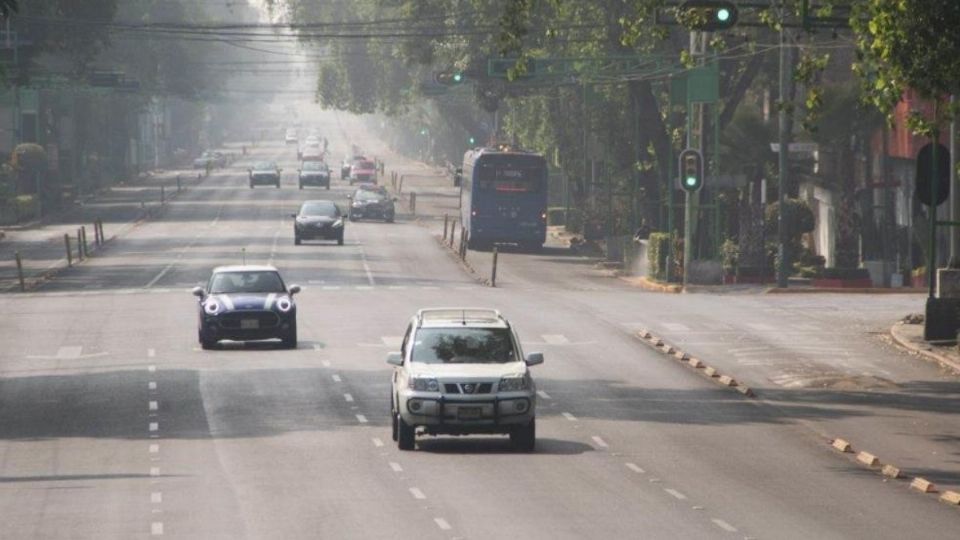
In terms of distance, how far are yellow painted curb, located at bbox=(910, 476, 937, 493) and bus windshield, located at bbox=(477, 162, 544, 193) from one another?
187 ft

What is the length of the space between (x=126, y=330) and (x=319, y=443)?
18.9 metres

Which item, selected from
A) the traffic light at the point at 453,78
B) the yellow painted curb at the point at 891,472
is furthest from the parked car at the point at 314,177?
the yellow painted curb at the point at 891,472

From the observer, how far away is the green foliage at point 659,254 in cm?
6419

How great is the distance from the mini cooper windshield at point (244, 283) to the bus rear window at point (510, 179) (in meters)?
40.3

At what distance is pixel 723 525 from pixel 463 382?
5.79 metres

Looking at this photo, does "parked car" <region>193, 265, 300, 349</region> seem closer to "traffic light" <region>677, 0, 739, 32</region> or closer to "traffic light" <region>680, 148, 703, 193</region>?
"traffic light" <region>677, 0, 739, 32</region>

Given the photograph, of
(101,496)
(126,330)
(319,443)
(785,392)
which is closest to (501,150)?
(126,330)

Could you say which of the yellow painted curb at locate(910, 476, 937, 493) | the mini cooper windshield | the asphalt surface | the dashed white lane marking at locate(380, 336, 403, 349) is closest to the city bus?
the asphalt surface

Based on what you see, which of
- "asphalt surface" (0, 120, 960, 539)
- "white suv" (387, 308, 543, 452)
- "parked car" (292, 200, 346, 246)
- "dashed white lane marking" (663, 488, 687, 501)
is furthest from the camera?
"parked car" (292, 200, 346, 246)

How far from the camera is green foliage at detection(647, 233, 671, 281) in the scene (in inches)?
2527

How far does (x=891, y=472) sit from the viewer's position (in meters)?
24.5

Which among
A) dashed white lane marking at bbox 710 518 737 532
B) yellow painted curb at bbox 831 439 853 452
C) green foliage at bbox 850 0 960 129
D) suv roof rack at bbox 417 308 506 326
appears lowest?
yellow painted curb at bbox 831 439 853 452

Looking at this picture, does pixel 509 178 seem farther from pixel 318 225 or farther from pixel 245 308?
pixel 245 308

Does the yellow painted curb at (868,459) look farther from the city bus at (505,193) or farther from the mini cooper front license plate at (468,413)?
the city bus at (505,193)
